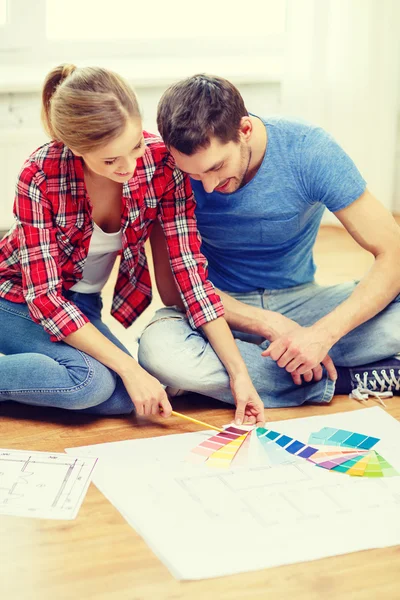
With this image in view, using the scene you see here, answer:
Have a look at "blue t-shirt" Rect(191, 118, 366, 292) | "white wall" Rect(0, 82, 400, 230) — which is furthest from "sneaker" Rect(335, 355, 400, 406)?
"white wall" Rect(0, 82, 400, 230)

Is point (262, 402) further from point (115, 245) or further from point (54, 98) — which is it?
point (54, 98)

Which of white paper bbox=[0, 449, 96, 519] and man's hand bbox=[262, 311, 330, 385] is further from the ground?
man's hand bbox=[262, 311, 330, 385]

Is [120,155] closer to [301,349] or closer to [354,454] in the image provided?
[301,349]

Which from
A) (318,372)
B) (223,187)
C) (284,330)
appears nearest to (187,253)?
(223,187)

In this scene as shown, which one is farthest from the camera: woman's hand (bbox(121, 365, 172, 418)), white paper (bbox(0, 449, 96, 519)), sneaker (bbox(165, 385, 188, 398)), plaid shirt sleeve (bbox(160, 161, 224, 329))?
sneaker (bbox(165, 385, 188, 398))

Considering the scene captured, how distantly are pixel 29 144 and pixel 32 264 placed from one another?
163 centimetres

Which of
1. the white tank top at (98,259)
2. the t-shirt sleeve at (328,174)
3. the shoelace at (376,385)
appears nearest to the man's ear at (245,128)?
the t-shirt sleeve at (328,174)

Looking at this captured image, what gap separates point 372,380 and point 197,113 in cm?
67

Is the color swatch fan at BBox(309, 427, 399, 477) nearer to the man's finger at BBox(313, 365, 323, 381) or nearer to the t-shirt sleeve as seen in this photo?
the man's finger at BBox(313, 365, 323, 381)

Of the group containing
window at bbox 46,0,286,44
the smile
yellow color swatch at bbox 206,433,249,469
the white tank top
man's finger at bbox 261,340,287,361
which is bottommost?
yellow color swatch at bbox 206,433,249,469

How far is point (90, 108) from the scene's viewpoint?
4.57 feet

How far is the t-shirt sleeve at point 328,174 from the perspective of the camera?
5.28ft

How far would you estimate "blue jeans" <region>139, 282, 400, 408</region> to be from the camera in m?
1.66

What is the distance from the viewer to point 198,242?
5.41 feet
